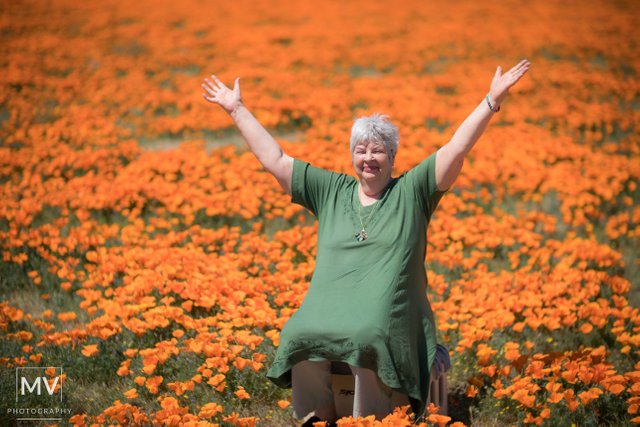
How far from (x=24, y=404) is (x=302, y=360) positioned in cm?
176

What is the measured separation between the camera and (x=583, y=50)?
1489 cm

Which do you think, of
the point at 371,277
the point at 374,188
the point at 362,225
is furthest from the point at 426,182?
the point at 371,277

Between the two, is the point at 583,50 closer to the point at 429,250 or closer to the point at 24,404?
the point at 429,250

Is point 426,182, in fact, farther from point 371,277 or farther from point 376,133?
point 371,277

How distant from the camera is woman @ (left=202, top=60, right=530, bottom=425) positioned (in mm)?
3494

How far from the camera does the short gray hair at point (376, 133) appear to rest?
3.77 metres

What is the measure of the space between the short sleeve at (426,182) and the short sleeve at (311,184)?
17.8 inches

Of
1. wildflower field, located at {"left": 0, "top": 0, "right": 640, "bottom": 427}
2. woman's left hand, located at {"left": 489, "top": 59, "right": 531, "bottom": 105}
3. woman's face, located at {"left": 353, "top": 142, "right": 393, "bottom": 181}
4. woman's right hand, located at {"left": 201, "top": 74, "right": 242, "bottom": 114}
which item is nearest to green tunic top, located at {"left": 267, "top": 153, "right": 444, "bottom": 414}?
woman's face, located at {"left": 353, "top": 142, "right": 393, "bottom": 181}

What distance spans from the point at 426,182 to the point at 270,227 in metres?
3.25

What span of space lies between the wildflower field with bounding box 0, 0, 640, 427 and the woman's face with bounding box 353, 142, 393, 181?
1.25 metres

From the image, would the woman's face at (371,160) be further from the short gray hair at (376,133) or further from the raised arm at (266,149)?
the raised arm at (266,149)

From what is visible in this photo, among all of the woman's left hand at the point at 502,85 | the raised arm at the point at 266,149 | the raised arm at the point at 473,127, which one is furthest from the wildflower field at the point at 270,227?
the woman's left hand at the point at 502,85

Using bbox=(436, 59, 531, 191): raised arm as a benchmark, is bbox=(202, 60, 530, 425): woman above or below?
below

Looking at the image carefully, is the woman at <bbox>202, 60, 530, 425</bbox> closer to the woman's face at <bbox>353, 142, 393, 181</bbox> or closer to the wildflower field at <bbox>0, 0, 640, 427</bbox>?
the woman's face at <bbox>353, 142, 393, 181</bbox>
